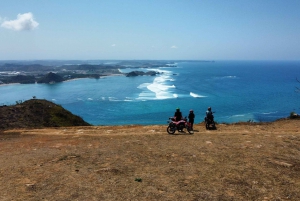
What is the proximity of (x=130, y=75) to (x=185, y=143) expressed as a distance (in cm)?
18107

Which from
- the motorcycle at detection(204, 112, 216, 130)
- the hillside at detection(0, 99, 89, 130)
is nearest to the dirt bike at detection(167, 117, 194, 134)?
the motorcycle at detection(204, 112, 216, 130)

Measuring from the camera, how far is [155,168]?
1010cm

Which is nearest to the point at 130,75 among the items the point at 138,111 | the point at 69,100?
the point at 69,100

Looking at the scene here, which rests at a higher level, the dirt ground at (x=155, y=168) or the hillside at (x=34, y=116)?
the dirt ground at (x=155, y=168)

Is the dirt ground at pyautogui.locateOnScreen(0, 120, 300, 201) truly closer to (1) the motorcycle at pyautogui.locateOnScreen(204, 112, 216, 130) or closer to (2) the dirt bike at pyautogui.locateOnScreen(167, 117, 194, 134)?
(2) the dirt bike at pyautogui.locateOnScreen(167, 117, 194, 134)

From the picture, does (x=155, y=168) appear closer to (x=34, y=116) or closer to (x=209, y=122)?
(x=209, y=122)

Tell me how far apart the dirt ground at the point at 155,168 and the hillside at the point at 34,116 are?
29.6 ft

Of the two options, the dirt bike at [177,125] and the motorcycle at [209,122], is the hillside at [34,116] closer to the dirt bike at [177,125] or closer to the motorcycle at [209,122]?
the dirt bike at [177,125]

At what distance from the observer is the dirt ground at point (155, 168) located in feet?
26.6

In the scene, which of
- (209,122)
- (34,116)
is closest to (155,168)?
(209,122)

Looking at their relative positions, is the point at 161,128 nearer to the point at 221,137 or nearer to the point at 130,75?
the point at 221,137

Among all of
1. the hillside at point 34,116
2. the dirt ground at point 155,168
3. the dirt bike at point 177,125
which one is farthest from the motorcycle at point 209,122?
the hillside at point 34,116

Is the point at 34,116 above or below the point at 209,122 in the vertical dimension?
below

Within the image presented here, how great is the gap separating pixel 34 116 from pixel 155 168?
2059cm
